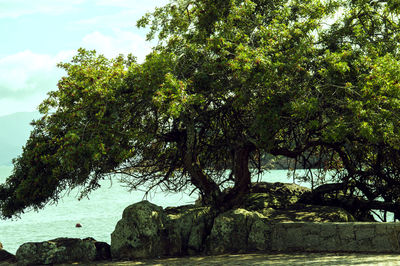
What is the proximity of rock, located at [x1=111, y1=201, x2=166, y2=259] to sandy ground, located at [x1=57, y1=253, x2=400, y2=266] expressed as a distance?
0.44m

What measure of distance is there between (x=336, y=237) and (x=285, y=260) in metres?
1.59

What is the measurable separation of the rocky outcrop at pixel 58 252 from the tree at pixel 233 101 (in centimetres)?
138

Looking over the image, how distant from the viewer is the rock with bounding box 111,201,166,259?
44.5 feet

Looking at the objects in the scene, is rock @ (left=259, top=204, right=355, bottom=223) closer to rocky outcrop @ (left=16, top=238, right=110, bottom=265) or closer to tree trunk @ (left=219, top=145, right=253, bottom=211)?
tree trunk @ (left=219, top=145, right=253, bottom=211)

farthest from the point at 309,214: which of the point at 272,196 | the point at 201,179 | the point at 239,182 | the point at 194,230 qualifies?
the point at 201,179

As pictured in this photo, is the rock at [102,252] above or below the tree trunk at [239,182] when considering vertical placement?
below

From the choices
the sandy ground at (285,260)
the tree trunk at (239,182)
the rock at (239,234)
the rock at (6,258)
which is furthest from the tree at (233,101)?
the sandy ground at (285,260)

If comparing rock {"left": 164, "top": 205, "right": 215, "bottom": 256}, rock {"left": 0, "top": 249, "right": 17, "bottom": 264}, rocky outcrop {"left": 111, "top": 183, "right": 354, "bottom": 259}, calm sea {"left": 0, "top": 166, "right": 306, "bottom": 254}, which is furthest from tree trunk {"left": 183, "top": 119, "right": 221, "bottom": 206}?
calm sea {"left": 0, "top": 166, "right": 306, "bottom": 254}

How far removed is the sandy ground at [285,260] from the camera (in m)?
11.1

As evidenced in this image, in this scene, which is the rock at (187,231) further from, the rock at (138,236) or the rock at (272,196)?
the rock at (272,196)

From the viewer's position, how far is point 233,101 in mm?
13938

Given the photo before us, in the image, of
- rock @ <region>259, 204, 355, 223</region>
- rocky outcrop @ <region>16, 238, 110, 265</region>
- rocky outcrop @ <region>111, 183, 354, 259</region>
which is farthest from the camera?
rock @ <region>259, 204, 355, 223</region>

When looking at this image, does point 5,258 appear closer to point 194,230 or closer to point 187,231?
point 187,231

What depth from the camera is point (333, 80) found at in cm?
1310
